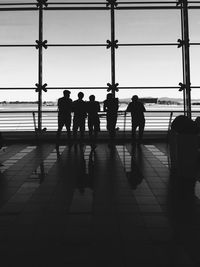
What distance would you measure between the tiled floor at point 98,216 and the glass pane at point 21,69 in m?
3.76

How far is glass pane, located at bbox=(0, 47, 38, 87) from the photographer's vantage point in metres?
8.20

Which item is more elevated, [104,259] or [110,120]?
[110,120]

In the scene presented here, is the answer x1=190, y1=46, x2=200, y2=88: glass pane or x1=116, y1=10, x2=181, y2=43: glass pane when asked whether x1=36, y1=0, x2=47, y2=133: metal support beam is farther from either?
x1=190, y1=46, x2=200, y2=88: glass pane

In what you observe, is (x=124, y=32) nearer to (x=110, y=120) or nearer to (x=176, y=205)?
(x=110, y=120)

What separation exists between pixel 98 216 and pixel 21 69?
22.1 feet

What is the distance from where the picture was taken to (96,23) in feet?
27.4

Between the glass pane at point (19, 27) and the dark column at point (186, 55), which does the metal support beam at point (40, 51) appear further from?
the dark column at point (186, 55)

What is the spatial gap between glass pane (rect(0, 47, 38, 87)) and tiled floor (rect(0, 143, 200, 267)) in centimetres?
376

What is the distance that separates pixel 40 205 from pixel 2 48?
6.35 metres

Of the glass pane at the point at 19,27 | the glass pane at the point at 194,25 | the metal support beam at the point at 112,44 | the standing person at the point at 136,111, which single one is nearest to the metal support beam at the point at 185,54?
the glass pane at the point at 194,25

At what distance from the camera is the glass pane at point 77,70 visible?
8250mm

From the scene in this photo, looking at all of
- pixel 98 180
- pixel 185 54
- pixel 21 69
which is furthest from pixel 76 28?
pixel 98 180

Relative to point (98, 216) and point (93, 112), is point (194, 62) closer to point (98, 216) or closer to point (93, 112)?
point (93, 112)

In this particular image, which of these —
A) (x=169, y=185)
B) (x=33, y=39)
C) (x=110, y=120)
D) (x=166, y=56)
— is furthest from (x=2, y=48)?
(x=169, y=185)
